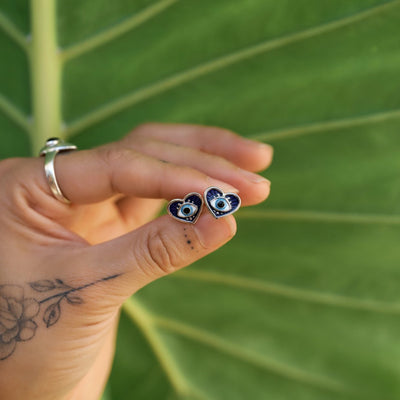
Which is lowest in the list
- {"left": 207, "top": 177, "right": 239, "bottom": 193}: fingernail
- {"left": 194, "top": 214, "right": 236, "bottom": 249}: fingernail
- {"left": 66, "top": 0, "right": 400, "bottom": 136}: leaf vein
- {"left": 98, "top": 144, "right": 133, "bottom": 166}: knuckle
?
{"left": 194, "top": 214, "right": 236, "bottom": 249}: fingernail

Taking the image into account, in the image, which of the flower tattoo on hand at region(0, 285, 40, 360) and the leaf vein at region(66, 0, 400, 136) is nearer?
the flower tattoo on hand at region(0, 285, 40, 360)

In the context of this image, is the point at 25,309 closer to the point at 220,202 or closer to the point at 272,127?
the point at 220,202

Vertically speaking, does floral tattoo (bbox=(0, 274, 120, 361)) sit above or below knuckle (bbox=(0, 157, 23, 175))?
below

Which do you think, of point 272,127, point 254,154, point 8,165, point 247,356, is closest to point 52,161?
point 8,165

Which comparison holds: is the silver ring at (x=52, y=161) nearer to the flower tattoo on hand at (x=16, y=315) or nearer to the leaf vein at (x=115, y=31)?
the flower tattoo on hand at (x=16, y=315)

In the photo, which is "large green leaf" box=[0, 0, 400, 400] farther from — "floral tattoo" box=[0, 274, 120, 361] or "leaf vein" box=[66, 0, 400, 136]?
"floral tattoo" box=[0, 274, 120, 361]

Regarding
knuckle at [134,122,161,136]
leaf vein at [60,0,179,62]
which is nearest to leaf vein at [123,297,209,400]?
knuckle at [134,122,161,136]

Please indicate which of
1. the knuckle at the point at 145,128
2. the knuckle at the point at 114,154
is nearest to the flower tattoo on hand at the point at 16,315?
the knuckle at the point at 114,154
